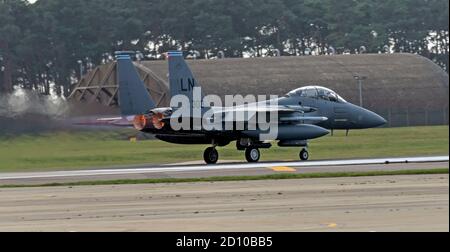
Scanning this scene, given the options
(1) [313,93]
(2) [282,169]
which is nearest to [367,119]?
(1) [313,93]

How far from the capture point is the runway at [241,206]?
21516 mm

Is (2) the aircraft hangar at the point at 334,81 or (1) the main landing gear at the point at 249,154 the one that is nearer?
(1) the main landing gear at the point at 249,154

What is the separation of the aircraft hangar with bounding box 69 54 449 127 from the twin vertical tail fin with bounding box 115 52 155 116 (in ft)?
103

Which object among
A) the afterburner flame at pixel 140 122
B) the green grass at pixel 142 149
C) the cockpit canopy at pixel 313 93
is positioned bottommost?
the green grass at pixel 142 149

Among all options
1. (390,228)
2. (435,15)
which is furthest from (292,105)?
(435,15)

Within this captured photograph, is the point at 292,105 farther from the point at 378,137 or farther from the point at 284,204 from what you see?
the point at 284,204

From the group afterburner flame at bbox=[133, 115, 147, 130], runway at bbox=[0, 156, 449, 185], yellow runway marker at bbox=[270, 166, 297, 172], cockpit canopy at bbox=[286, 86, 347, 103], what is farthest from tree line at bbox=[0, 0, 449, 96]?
yellow runway marker at bbox=[270, 166, 297, 172]

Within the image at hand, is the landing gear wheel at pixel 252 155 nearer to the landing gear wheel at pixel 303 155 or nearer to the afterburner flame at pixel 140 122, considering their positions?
the landing gear wheel at pixel 303 155

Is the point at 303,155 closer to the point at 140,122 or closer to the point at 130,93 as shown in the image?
the point at 140,122

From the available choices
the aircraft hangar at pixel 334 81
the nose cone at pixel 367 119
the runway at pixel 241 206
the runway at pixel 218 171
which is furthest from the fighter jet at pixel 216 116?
the aircraft hangar at pixel 334 81

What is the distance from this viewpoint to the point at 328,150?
57688mm

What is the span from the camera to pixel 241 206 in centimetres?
2566

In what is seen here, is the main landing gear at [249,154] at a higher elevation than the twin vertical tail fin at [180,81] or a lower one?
lower

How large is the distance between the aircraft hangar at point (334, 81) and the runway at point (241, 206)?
48.1 meters
